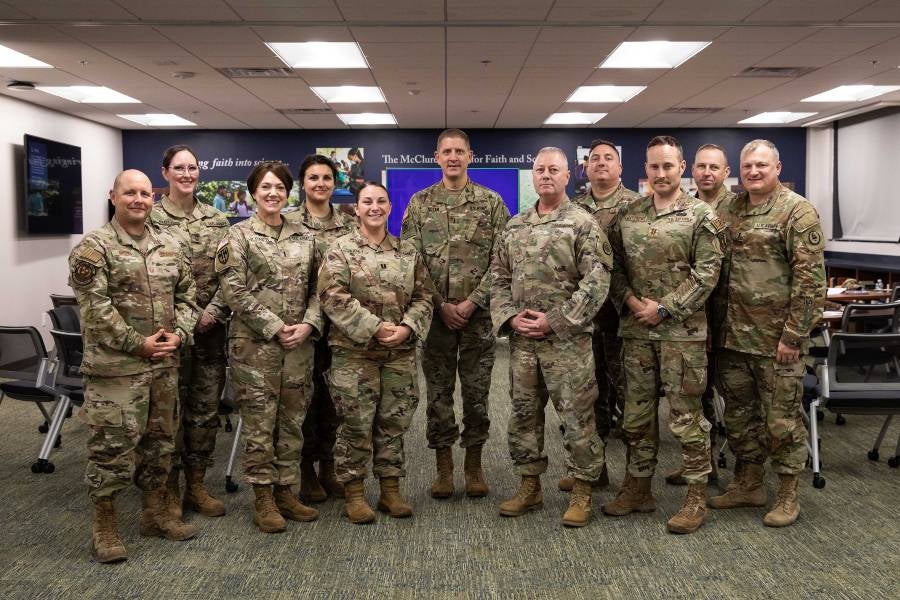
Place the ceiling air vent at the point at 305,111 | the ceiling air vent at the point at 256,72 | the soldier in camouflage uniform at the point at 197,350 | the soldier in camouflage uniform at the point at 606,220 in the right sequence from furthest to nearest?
1. the ceiling air vent at the point at 305,111
2. the ceiling air vent at the point at 256,72
3. the soldier in camouflage uniform at the point at 606,220
4. the soldier in camouflage uniform at the point at 197,350

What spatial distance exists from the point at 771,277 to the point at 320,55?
5.26 metres

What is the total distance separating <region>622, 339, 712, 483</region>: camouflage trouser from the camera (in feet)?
11.9

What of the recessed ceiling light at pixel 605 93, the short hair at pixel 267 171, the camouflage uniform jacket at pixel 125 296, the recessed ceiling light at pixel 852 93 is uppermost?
the recessed ceiling light at pixel 852 93

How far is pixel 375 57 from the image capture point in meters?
7.56

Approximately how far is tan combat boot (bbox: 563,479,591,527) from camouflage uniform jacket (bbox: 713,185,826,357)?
38.0 inches

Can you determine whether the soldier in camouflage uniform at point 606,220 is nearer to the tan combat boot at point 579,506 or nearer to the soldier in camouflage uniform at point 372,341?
the tan combat boot at point 579,506

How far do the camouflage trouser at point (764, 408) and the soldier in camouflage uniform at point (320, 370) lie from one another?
1.97 metres

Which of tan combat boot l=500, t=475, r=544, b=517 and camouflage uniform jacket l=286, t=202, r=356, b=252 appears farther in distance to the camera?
camouflage uniform jacket l=286, t=202, r=356, b=252

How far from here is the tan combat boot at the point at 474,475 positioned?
13.6ft

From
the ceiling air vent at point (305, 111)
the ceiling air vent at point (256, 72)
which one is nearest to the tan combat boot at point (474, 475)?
the ceiling air vent at point (256, 72)

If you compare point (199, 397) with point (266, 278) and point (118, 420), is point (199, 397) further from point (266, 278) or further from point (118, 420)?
point (266, 278)

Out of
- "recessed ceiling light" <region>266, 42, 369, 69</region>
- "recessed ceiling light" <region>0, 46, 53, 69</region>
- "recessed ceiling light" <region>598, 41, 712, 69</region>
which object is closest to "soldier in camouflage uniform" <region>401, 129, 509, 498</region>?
"recessed ceiling light" <region>266, 42, 369, 69</region>

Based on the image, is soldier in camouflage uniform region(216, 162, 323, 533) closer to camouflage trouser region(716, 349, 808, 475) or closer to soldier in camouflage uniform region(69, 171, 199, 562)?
soldier in camouflage uniform region(69, 171, 199, 562)

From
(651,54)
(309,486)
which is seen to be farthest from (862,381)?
(651,54)
